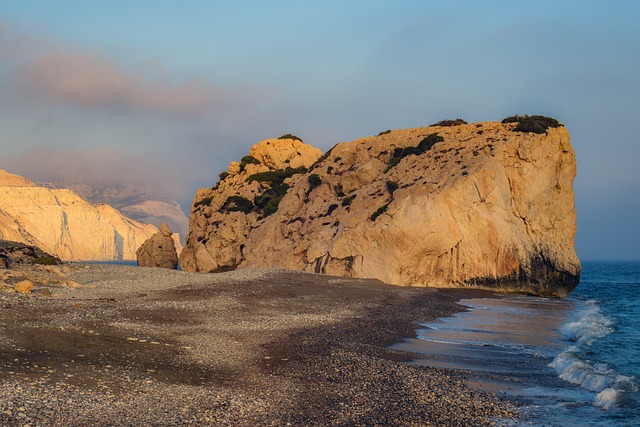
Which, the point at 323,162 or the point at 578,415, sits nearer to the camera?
the point at 578,415

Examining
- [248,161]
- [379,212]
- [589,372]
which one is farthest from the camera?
[248,161]

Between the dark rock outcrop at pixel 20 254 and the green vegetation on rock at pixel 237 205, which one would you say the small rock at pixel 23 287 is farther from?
the green vegetation on rock at pixel 237 205

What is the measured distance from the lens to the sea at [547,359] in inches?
528

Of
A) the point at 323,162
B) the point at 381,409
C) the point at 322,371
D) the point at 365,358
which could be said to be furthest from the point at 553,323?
the point at 323,162

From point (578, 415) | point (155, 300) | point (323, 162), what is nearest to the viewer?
point (578, 415)

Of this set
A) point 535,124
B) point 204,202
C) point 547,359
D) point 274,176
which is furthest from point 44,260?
point 535,124

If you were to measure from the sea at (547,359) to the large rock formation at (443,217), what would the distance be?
13.3 m

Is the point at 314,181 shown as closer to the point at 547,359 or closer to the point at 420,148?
the point at 420,148

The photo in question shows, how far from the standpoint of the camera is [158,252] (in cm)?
7275

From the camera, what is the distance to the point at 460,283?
48688 millimetres

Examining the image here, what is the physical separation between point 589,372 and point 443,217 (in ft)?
103

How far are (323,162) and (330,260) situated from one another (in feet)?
70.9

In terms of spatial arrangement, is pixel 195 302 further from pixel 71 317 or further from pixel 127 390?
pixel 127 390

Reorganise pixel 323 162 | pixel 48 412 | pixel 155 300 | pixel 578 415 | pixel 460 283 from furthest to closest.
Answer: pixel 323 162 < pixel 460 283 < pixel 155 300 < pixel 578 415 < pixel 48 412
